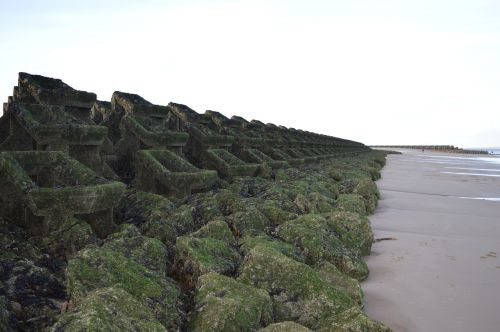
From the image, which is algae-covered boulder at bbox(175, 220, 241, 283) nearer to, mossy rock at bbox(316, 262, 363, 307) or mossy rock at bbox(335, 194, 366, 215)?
mossy rock at bbox(316, 262, 363, 307)

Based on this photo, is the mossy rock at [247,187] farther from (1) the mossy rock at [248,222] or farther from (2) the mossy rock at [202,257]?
(2) the mossy rock at [202,257]

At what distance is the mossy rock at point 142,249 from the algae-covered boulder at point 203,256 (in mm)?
161

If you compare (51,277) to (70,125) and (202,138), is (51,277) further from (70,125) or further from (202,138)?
(202,138)

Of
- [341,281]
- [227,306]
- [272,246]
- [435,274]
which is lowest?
[435,274]

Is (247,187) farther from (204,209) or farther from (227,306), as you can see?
(227,306)

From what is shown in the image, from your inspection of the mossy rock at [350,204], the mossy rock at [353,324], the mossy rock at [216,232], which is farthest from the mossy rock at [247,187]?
the mossy rock at [353,324]

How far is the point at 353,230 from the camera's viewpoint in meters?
5.19

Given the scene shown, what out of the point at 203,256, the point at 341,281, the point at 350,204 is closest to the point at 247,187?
the point at 350,204

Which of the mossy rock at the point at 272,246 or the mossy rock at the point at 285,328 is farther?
the mossy rock at the point at 272,246

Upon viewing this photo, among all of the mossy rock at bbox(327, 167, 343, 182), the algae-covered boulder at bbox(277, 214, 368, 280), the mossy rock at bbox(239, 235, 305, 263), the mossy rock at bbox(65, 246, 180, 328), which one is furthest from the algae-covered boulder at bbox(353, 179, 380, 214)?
the mossy rock at bbox(65, 246, 180, 328)

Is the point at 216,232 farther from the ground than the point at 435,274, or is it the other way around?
the point at 216,232

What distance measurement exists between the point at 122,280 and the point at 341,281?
199 centimetres

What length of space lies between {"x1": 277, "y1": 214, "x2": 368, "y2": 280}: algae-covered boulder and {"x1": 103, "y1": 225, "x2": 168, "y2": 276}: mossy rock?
150 centimetres

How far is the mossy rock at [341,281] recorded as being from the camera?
12.0 feet
